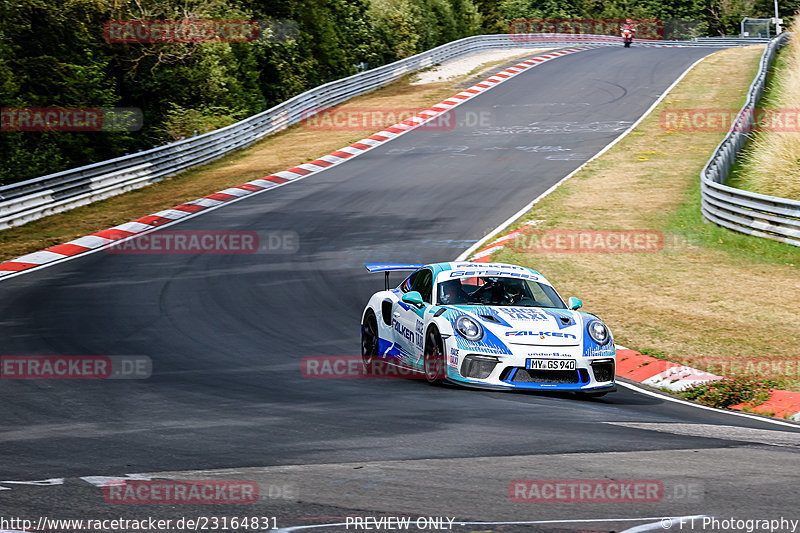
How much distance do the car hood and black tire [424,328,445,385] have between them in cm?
42

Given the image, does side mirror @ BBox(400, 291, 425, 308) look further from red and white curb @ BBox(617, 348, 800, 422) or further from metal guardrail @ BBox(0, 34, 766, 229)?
metal guardrail @ BBox(0, 34, 766, 229)

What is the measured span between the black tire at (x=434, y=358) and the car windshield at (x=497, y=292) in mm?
589

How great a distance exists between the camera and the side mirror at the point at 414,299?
1073 cm

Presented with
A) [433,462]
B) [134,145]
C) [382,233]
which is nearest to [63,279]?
[382,233]

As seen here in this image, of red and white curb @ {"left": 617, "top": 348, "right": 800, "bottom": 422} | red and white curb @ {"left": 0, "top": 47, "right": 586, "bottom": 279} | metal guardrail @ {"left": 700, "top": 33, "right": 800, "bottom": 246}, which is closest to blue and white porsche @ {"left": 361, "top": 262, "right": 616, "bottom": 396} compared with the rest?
red and white curb @ {"left": 617, "top": 348, "right": 800, "bottom": 422}

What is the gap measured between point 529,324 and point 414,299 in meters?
1.30

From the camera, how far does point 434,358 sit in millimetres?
10492

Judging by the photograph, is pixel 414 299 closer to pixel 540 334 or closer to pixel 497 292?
pixel 497 292

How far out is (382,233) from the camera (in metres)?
21.7

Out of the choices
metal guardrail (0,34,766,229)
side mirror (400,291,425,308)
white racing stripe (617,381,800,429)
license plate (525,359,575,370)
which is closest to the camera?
white racing stripe (617,381,800,429)

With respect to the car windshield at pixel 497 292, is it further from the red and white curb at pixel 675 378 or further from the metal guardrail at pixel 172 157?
the metal guardrail at pixel 172 157

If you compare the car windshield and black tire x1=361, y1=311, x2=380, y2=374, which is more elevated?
the car windshield

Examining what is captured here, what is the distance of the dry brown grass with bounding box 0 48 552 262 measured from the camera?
73.9 ft

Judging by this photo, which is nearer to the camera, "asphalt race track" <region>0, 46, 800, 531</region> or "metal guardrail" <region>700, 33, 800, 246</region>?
"asphalt race track" <region>0, 46, 800, 531</region>
